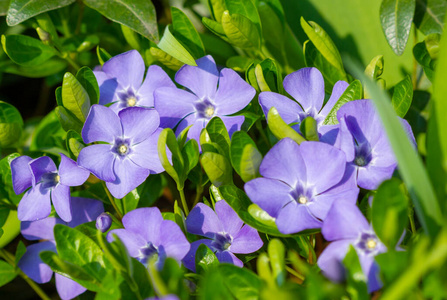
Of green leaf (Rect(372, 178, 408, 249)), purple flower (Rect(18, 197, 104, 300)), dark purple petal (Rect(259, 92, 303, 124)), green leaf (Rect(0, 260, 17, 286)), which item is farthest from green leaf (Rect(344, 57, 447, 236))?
green leaf (Rect(0, 260, 17, 286))

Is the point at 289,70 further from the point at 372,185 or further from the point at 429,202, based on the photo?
the point at 429,202

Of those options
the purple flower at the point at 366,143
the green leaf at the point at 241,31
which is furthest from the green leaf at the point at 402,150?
the green leaf at the point at 241,31

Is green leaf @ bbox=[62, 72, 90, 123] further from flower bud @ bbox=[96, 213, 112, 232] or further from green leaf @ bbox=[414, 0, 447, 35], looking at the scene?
green leaf @ bbox=[414, 0, 447, 35]

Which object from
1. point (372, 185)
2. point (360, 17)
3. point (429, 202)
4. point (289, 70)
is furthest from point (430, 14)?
point (429, 202)

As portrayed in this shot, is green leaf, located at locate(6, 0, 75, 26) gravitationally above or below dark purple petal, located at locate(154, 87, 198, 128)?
above

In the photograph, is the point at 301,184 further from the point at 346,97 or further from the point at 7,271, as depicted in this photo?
the point at 7,271

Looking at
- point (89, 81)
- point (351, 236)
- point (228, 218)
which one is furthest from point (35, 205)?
point (351, 236)
